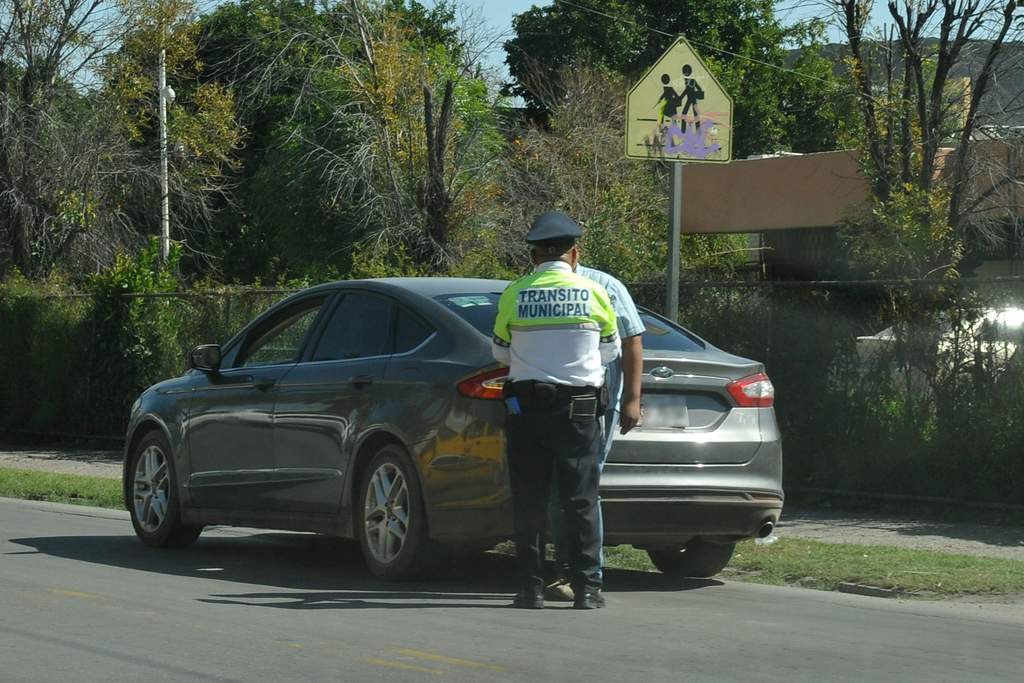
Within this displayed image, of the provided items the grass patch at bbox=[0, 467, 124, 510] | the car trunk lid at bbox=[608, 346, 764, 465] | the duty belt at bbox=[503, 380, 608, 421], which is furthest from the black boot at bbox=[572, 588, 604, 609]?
the grass patch at bbox=[0, 467, 124, 510]

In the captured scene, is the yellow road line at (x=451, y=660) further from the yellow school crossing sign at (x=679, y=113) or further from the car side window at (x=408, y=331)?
the yellow school crossing sign at (x=679, y=113)

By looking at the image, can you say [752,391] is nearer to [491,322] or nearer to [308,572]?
[491,322]

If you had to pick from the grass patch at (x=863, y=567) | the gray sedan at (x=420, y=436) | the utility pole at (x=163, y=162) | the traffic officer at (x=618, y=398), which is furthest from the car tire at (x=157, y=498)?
the utility pole at (x=163, y=162)

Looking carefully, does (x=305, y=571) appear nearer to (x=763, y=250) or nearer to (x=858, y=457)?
(x=858, y=457)

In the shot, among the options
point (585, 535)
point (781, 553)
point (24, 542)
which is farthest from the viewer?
point (24, 542)

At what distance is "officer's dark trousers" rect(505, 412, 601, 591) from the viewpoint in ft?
25.0

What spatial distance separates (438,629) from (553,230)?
1.98 m

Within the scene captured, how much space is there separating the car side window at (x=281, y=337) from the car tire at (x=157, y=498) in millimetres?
856

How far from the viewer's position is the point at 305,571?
→ 938 centimetres

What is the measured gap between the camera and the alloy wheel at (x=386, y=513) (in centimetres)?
845

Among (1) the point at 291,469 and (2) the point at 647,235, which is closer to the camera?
(1) the point at 291,469

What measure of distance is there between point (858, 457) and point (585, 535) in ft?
17.8

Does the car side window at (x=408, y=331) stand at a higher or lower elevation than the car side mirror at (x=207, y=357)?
Answer: higher

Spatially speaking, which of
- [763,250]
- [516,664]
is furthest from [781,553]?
[763,250]
